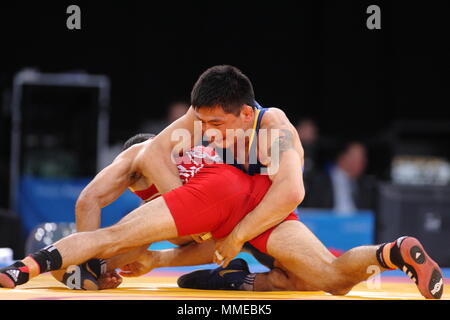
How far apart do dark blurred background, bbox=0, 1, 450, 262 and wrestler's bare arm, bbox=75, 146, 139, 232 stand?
458cm

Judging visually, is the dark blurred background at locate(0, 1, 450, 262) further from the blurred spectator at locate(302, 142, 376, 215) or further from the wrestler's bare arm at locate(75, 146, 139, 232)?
the wrestler's bare arm at locate(75, 146, 139, 232)

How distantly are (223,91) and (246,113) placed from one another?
0.15 metres

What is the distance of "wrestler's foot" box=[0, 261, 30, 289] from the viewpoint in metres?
2.73

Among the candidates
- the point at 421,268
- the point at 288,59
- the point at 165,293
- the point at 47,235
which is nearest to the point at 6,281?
the point at 165,293

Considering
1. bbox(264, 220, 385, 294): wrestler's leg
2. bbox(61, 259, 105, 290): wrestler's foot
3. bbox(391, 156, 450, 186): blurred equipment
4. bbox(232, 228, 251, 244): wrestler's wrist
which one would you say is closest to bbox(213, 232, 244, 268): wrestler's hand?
bbox(232, 228, 251, 244): wrestler's wrist

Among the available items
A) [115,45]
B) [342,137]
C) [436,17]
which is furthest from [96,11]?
[436,17]

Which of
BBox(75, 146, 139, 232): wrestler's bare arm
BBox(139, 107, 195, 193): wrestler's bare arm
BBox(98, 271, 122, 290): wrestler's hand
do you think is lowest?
BBox(98, 271, 122, 290): wrestler's hand

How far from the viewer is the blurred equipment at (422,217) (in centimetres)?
497

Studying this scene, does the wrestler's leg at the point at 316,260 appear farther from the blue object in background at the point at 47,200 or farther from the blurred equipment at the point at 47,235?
the blue object in background at the point at 47,200

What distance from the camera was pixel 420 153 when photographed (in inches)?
343

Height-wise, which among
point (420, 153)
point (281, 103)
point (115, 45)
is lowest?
point (420, 153)

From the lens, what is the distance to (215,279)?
3.17 m
